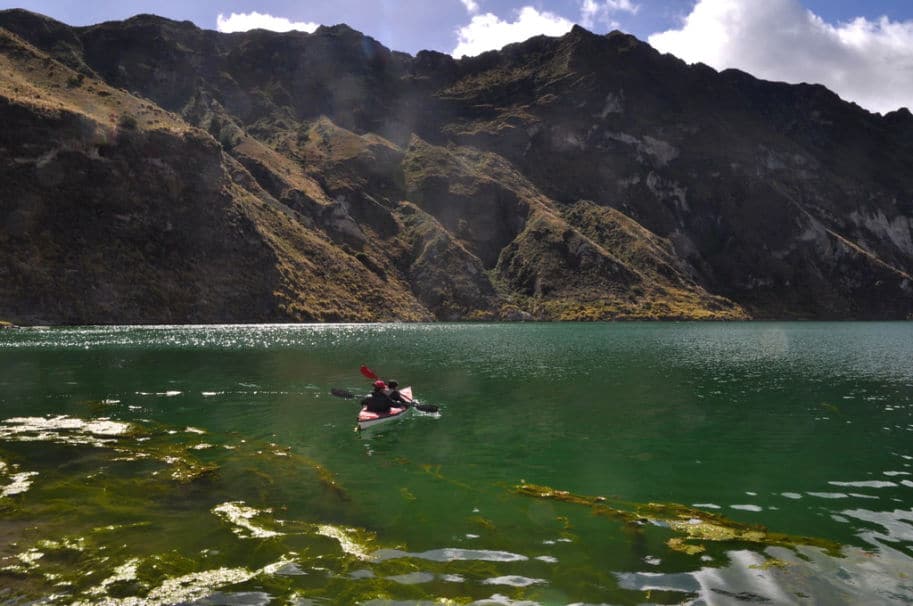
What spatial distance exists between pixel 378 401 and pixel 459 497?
1419 cm

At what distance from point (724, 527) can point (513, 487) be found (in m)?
6.67

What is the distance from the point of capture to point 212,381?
151 ft

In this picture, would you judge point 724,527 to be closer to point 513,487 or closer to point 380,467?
point 513,487

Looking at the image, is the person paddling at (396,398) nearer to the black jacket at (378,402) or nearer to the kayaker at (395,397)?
the kayaker at (395,397)

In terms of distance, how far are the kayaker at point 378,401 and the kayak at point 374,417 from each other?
0.25 m

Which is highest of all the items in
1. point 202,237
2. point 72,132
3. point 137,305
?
point 72,132

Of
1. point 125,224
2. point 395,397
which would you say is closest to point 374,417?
point 395,397

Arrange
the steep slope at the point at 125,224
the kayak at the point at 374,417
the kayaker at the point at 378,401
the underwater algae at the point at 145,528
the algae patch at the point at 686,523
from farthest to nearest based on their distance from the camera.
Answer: the steep slope at the point at 125,224, the kayaker at the point at 378,401, the kayak at the point at 374,417, the algae patch at the point at 686,523, the underwater algae at the point at 145,528

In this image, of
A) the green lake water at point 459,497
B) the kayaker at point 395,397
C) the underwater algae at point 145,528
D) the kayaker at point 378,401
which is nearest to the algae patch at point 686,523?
the green lake water at point 459,497

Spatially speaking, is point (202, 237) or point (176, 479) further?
point (202, 237)

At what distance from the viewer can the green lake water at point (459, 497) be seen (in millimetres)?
12438

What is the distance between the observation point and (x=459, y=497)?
18.6 meters

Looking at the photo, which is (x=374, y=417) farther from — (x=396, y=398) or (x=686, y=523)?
(x=686, y=523)

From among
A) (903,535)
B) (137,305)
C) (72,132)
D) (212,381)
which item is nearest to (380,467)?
(903,535)
